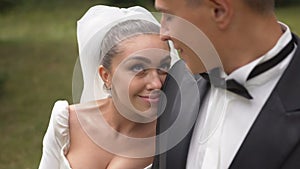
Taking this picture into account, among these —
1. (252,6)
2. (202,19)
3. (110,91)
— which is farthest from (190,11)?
(110,91)

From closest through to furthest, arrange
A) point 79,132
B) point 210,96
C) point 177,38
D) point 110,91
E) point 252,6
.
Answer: point 252,6, point 177,38, point 210,96, point 110,91, point 79,132

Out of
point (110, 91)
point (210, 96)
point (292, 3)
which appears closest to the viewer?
point (210, 96)

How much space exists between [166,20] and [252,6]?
0.22 m

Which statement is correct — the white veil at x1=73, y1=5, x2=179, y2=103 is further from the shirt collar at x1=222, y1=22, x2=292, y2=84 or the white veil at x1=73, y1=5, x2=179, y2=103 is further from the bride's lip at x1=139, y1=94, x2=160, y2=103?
the shirt collar at x1=222, y1=22, x2=292, y2=84

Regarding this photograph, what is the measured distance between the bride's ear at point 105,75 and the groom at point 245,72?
0.79 metres

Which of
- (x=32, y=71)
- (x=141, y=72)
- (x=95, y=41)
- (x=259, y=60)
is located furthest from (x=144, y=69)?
(x=32, y=71)

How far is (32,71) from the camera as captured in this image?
9.19m

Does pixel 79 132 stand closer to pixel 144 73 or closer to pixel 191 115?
pixel 144 73

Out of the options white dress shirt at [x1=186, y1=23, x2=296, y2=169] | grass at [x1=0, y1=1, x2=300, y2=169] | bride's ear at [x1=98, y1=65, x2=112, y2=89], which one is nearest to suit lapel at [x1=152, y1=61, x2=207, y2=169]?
white dress shirt at [x1=186, y1=23, x2=296, y2=169]

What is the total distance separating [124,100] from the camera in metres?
2.42

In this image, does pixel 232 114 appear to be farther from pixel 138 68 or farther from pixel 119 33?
pixel 119 33

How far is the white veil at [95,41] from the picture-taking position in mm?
2568

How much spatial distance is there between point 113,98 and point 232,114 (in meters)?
0.86

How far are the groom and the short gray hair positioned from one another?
0.66m
